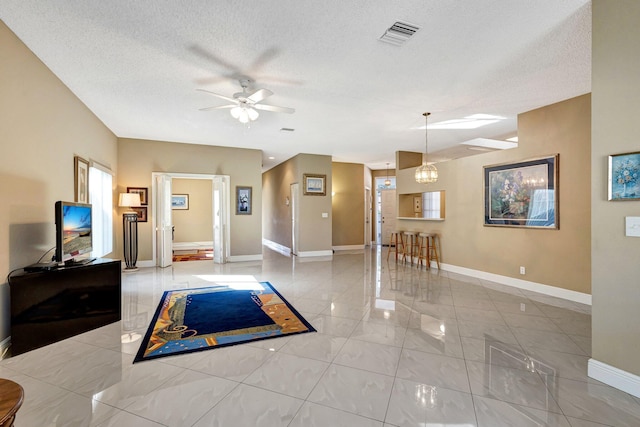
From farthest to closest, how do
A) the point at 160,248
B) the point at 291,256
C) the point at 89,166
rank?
the point at 291,256 → the point at 160,248 → the point at 89,166

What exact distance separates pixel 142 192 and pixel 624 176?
25.2ft

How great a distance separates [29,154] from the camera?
2.96 meters

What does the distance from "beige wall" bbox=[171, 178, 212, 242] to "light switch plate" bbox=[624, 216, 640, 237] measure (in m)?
10.2

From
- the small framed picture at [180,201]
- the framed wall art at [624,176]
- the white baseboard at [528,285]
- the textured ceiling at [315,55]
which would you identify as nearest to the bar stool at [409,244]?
the white baseboard at [528,285]

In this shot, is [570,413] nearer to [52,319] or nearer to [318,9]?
[318,9]

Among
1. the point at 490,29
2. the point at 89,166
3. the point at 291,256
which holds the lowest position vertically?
the point at 291,256

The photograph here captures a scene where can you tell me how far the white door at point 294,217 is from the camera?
8.41 meters

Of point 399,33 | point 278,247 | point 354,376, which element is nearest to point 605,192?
point 399,33

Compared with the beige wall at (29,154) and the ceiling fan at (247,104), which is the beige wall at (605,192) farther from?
the beige wall at (29,154)

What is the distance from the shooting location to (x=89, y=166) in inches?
181

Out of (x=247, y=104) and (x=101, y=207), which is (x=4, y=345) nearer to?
(x=247, y=104)

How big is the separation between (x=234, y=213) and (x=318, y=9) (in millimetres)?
5790

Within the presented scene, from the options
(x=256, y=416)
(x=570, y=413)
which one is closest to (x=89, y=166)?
(x=256, y=416)

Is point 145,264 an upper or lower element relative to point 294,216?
lower
